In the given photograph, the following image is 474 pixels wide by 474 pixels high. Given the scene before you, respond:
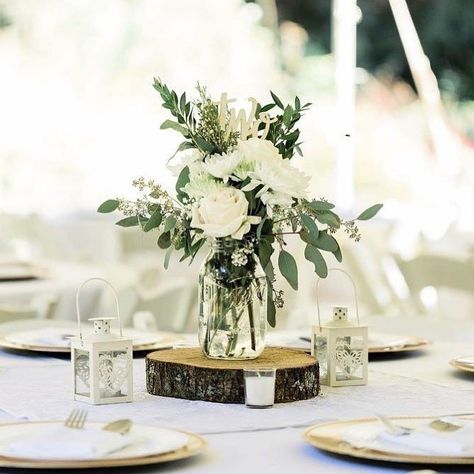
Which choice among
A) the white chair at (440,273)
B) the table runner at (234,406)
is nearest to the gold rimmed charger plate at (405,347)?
the table runner at (234,406)

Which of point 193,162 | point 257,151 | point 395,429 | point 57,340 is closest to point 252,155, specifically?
point 257,151

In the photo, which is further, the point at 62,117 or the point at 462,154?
the point at 462,154

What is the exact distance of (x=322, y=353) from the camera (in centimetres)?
220

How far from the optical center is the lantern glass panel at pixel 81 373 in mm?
1983

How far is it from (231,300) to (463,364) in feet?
1.72

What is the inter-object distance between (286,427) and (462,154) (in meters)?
7.13

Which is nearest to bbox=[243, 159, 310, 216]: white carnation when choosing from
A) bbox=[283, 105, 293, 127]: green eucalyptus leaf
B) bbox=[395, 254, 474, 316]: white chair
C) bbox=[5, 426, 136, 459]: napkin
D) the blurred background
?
bbox=[283, 105, 293, 127]: green eucalyptus leaf

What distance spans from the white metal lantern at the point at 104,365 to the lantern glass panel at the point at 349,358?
392mm

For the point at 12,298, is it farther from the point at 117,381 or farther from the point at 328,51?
the point at 328,51

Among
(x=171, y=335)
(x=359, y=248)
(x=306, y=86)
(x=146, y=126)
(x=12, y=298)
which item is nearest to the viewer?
(x=171, y=335)

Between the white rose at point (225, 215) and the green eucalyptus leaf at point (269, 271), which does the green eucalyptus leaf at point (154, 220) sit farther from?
the green eucalyptus leaf at point (269, 271)

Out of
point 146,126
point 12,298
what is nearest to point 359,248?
point 146,126

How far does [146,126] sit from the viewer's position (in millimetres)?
7926

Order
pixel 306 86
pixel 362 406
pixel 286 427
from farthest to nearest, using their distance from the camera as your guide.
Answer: pixel 306 86, pixel 362 406, pixel 286 427
